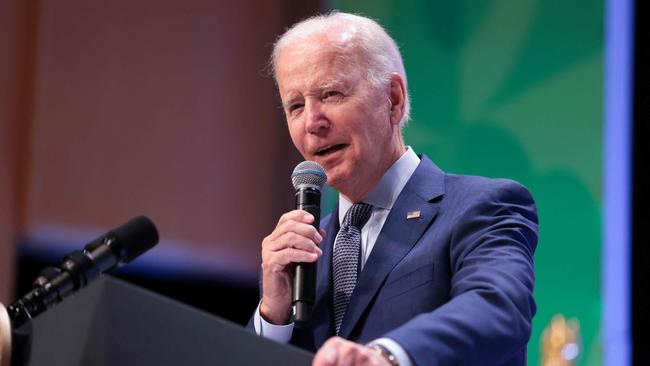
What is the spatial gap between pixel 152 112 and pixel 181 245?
0.66 m

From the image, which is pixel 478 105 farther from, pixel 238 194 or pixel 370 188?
pixel 370 188

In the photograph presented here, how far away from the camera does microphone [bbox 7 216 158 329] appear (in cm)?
159

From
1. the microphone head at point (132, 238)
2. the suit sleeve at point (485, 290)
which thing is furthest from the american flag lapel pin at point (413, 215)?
the microphone head at point (132, 238)

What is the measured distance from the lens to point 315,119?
2.21 m

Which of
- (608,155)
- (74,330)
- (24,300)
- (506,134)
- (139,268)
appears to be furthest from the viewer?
(139,268)

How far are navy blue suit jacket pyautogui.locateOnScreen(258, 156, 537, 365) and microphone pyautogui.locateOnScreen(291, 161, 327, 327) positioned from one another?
0.15 m

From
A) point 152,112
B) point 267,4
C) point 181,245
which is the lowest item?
point 181,245

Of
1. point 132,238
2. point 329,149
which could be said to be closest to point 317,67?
point 329,149

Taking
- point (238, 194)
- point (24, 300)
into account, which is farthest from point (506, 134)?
point (24, 300)

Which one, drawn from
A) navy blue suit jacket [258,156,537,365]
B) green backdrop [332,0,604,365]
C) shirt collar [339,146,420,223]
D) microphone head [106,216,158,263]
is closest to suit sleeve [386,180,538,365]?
navy blue suit jacket [258,156,537,365]

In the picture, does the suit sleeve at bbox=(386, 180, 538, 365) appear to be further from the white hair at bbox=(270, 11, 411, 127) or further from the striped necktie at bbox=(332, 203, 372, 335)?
the white hair at bbox=(270, 11, 411, 127)

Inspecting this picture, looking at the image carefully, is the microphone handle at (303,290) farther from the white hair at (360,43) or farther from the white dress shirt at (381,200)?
the white hair at (360,43)

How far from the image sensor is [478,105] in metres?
4.10

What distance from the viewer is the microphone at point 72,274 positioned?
159 centimetres
